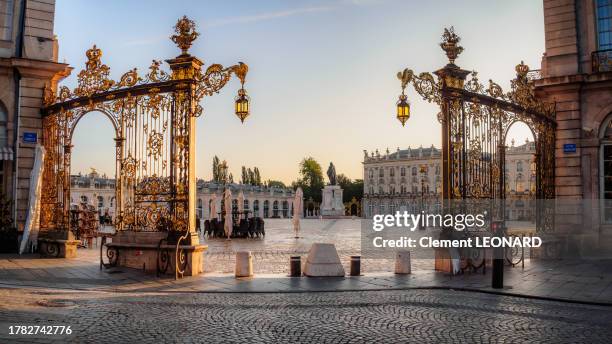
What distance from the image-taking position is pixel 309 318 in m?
9.12

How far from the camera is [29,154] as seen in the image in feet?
61.2

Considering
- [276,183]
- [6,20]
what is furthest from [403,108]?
[276,183]

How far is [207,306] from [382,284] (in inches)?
174

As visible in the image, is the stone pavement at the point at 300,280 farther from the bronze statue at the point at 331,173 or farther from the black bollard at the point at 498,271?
the bronze statue at the point at 331,173

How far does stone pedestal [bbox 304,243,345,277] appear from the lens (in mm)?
14102

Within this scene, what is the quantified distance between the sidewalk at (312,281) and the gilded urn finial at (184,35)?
19.1ft

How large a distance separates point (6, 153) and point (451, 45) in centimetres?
1412

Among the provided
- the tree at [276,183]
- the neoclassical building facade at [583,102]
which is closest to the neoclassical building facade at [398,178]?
the tree at [276,183]

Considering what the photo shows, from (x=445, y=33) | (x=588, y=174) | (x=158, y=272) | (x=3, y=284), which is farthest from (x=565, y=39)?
(x=3, y=284)

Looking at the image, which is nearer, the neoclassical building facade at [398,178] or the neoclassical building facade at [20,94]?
the neoclassical building facade at [20,94]

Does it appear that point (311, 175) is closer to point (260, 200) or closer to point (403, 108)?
point (260, 200)

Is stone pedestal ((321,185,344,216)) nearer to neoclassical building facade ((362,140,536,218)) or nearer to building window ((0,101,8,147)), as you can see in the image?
neoclassical building facade ((362,140,536,218))

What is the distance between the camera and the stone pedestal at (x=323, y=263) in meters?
14.1

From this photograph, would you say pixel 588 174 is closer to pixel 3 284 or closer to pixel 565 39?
pixel 565 39
